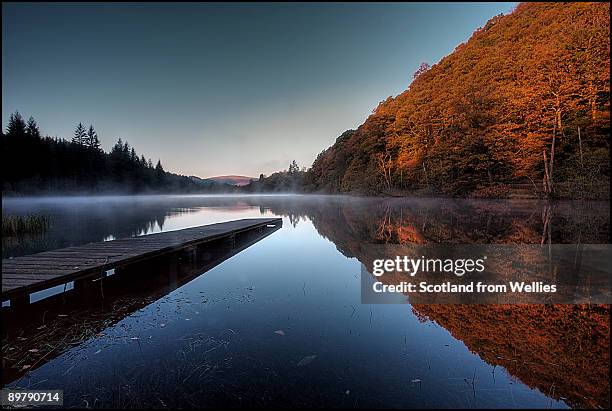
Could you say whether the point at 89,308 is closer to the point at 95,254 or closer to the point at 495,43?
the point at 95,254

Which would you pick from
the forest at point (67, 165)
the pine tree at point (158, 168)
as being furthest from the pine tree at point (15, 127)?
the pine tree at point (158, 168)

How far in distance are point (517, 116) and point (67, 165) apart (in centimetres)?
8525

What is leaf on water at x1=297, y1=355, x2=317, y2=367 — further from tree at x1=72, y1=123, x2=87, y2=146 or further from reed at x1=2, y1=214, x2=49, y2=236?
tree at x1=72, y1=123, x2=87, y2=146

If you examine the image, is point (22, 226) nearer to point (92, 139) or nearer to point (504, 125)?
point (504, 125)

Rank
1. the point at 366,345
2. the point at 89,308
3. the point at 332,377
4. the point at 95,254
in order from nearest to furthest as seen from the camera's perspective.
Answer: the point at 332,377 → the point at 366,345 → the point at 89,308 → the point at 95,254

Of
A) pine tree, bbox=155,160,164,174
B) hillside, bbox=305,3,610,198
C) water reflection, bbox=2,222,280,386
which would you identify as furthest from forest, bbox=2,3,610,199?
pine tree, bbox=155,160,164,174

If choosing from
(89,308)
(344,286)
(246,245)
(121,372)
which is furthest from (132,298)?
(246,245)

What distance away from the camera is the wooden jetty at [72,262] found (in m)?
4.94

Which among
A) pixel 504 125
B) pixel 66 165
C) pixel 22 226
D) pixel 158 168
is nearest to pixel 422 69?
pixel 504 125

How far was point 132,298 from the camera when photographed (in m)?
5.90

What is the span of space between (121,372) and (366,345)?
288cm

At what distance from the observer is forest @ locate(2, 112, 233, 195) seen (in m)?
57.3

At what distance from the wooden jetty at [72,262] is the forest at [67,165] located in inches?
Result: 2353

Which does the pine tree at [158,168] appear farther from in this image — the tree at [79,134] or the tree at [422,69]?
the tree at [422,69]
